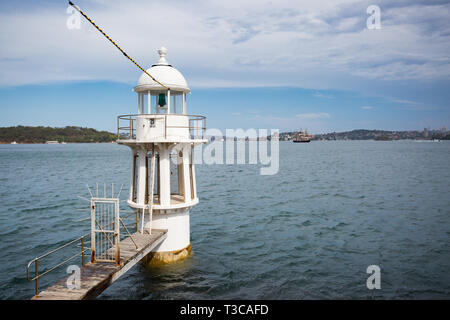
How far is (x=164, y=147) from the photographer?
1459 centimetres

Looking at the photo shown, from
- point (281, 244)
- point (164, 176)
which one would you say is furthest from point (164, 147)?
point (281, 244)

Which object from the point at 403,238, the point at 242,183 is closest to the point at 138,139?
the point at 403,238

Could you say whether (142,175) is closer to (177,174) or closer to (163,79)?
(177,174)

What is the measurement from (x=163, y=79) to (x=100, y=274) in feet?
27.0

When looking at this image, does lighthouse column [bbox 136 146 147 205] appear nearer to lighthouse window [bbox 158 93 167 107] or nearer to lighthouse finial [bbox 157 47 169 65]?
lighthouse window [bbox 158 93 167 107]

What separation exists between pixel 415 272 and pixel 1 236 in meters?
24.0

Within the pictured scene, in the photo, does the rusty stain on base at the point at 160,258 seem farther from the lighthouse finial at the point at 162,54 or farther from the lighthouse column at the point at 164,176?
the lighthouse finial at the point at 162,54

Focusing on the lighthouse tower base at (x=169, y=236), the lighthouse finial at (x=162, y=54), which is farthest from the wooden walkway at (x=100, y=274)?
the lighthouse finial at (x=162, y=54)

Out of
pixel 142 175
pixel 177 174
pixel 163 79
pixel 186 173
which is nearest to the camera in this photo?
pixel 163 79

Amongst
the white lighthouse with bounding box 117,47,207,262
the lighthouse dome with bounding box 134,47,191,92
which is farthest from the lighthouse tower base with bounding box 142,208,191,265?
the lighthouse dome with bounding box 134,47,191,92

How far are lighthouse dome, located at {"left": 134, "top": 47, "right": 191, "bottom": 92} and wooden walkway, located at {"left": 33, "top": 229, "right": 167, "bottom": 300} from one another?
6.40 meters
